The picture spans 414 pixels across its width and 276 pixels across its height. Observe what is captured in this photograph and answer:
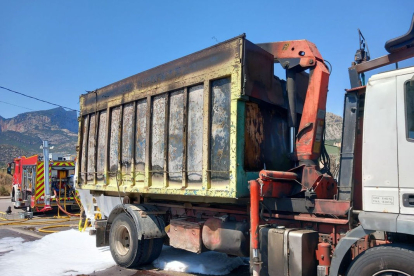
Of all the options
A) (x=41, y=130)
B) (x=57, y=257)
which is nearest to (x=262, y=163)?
(x=57, y=257)

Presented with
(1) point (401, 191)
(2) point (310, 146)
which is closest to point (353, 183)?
(1) point (401, 191)

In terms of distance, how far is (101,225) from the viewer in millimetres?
7113

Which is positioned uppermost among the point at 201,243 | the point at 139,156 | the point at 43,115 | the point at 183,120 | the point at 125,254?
the point at 43,115

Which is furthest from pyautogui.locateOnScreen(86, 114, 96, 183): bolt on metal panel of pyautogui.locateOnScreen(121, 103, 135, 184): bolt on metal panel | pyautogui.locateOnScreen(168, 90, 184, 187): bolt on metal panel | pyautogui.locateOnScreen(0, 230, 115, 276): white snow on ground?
pyautogui.locateOnScreen(168, 90, 184, 187): bolt on metal panel

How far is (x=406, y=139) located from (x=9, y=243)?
876 centimetres

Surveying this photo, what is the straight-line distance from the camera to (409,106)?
10.9 ft

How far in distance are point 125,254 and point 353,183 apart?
432 centimetres

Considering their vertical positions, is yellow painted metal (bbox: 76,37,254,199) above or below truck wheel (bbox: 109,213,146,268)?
above

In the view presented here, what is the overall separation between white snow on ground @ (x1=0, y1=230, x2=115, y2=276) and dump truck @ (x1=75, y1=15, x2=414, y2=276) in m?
0.46

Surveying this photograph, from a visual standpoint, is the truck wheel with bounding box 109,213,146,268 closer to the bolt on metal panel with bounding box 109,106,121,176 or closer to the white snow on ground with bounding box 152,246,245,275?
the white snow on ground with bounding box 152,246,245,275

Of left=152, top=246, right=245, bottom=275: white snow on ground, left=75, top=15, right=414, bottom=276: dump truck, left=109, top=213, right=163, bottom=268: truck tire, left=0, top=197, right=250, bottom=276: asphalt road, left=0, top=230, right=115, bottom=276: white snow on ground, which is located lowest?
left=0, top=197, right=250, bottom=276: asphalt road

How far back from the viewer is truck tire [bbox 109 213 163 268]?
625 cm

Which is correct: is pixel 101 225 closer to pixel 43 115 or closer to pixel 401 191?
pixel 401 191

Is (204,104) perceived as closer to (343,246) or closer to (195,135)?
(195,135)
